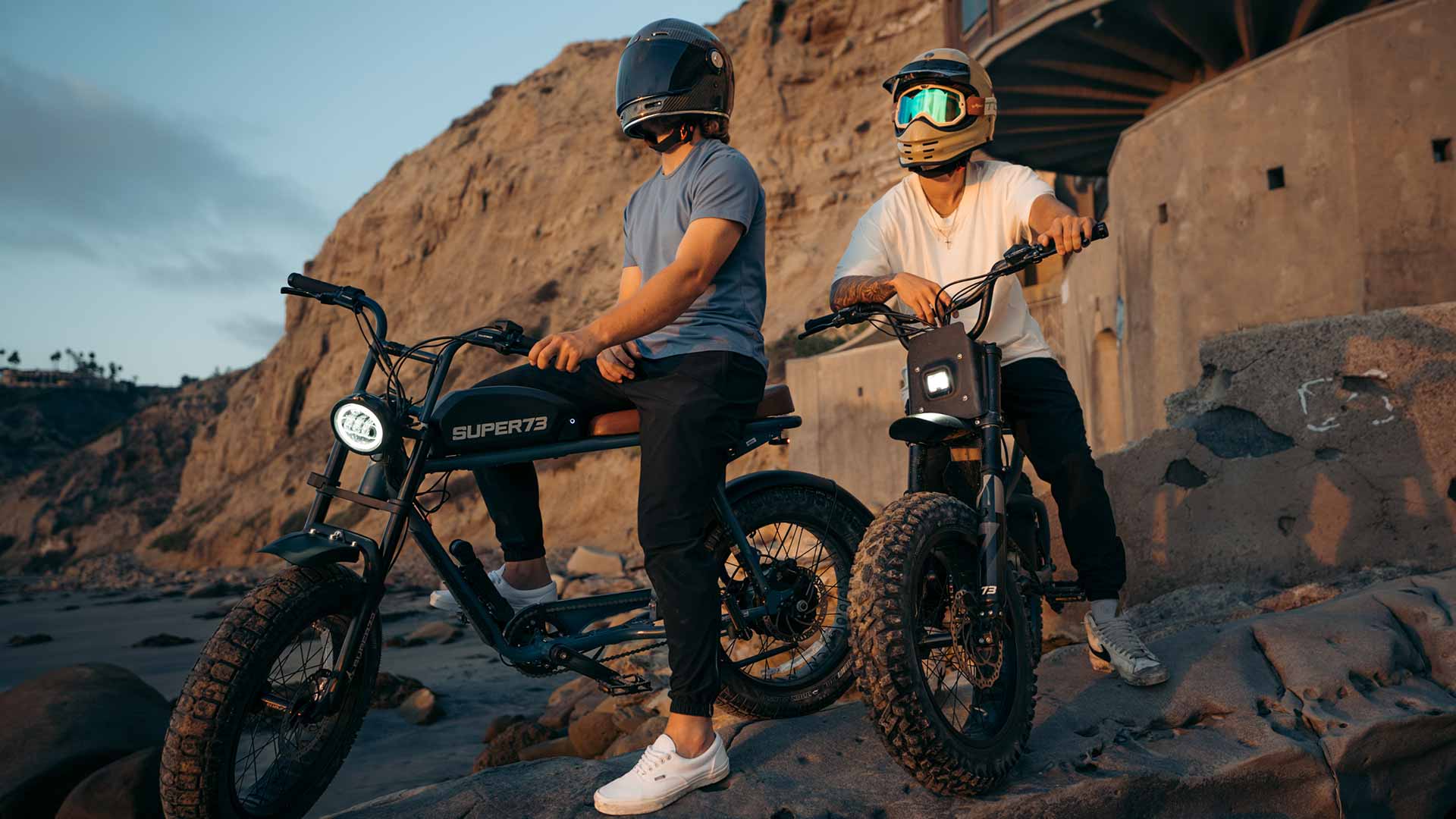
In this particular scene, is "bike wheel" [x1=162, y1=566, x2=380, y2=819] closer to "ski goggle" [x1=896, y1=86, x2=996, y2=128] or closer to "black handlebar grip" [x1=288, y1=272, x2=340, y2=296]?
"black handlebar grip" [x1=288, y1=272, x2=340, y2=296]

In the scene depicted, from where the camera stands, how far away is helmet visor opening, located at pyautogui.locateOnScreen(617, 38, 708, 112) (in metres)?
2.75

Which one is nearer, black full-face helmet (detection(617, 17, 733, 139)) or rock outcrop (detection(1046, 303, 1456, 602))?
black full-face helmet (detection(617, 17, 733, 139))

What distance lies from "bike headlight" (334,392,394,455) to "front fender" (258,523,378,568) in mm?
217

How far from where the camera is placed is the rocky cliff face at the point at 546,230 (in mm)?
24469

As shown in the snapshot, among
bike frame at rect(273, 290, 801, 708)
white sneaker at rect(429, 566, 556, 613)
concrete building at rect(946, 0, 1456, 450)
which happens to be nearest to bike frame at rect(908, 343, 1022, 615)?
bike frame at rect(273, 290, 801, 708)

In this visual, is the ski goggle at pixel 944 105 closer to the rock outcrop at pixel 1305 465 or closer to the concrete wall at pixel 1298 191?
the rock outcrop at pixel 1305 465

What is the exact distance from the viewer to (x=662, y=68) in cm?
275

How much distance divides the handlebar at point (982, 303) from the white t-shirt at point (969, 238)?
0.24m

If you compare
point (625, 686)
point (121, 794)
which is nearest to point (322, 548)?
point (625, 686)

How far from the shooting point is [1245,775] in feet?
8.40

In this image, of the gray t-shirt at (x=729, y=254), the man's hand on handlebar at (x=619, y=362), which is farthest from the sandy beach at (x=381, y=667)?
the gray t-shirt at (x=729, y=254)

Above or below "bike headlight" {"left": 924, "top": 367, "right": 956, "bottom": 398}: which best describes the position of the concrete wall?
above

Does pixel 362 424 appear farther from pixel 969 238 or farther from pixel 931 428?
pixel 969 238

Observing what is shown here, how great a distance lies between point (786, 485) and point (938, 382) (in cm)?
65
